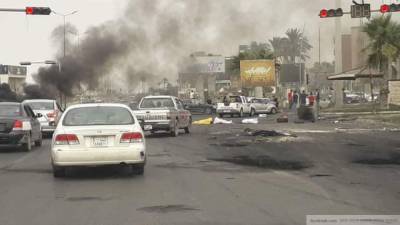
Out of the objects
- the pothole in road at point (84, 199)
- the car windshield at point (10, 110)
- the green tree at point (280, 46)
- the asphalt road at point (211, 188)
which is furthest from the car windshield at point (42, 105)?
the green tree at point (280, 46)

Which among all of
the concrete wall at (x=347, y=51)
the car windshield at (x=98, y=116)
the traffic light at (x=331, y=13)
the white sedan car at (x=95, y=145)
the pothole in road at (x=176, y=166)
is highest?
the concrete wall at (x=347, y=51)

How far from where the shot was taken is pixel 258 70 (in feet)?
239

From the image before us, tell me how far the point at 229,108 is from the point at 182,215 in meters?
38.4

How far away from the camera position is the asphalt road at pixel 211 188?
7961 millimetres

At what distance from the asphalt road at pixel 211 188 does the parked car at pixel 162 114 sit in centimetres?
583

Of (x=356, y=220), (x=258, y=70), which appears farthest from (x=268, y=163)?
(x=258, y=70)

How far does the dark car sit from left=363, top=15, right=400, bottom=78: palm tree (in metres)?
32.6

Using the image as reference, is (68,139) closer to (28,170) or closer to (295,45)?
(28,170)

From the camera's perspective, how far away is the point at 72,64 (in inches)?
2371

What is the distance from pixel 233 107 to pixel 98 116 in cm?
3457

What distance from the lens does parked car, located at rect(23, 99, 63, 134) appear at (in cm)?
2381

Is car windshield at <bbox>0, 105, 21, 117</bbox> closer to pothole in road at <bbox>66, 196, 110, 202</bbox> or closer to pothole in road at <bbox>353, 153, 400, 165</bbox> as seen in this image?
pothole in road at <bbox>66, 196, 110, 202</bbox>

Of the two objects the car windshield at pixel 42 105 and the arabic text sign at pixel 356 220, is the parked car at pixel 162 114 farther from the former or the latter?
the arabic text sign at pixel 356 220

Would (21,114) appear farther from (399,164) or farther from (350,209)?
(350,209)
